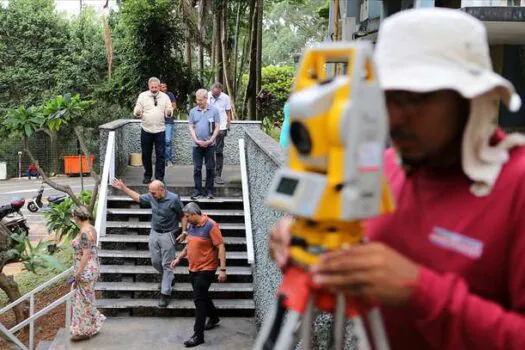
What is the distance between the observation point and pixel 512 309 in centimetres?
111

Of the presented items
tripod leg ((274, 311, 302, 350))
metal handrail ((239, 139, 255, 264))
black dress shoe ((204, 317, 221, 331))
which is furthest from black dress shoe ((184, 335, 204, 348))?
tripod leg ((274, 311, 302, 350))

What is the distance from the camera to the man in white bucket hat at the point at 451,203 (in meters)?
1.06

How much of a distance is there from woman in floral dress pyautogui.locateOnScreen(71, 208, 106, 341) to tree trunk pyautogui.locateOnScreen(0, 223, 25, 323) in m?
2.66

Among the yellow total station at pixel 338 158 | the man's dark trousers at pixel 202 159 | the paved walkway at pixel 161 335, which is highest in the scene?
the yellow total station at pixel 338 158

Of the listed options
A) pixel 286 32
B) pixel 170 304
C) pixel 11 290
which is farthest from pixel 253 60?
pixel 286 32

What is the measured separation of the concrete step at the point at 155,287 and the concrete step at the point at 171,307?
0.22 meters

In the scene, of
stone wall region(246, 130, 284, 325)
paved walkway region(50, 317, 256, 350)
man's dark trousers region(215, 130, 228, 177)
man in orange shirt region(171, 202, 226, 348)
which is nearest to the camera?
stone wall region(246, 130, 284, 325)

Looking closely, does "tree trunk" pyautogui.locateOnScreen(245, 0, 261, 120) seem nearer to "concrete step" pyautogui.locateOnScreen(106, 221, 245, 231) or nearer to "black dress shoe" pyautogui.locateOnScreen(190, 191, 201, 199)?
"black dress shoe" pyautogui.locateOnScreen(190, 191, 201, 199)

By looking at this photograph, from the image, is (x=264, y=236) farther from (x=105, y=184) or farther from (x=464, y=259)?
(x=464, y=259)

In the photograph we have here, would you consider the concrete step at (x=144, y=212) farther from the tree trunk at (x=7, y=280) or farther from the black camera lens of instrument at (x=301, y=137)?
the black camera lens of instrument at (x=301, y=137)

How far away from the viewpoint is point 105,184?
10438mm

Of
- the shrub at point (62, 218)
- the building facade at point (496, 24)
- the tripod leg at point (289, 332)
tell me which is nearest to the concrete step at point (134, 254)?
the shrub at point (62, 218)

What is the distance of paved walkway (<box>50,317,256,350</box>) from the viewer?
7641 millimetres

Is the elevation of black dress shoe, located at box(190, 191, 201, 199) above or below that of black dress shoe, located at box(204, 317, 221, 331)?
above
